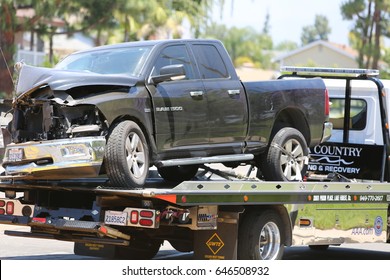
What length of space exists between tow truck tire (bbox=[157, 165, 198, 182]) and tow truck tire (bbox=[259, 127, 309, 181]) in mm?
894

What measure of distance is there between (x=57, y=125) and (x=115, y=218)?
110cm

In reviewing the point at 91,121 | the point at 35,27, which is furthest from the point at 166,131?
the point at 35,27

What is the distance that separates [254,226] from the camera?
417 inches

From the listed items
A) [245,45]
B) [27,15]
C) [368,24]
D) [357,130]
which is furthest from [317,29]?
[357,130]

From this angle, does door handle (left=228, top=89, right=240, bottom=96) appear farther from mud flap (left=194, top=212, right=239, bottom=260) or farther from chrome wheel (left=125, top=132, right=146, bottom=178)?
chrome wheel (left=125, top=132, right=146, bottom=178)

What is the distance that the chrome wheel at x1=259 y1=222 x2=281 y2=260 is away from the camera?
10875mm

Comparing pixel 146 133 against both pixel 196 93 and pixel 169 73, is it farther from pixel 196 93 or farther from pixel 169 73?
pixel 196 93

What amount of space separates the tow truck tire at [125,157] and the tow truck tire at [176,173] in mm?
1909

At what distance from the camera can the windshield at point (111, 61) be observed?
10.6 meters

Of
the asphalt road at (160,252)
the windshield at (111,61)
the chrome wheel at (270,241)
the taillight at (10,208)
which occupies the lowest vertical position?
the asphalt road at (160,252)

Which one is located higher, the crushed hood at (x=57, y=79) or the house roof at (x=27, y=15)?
the house roof at (x=27, y=15)

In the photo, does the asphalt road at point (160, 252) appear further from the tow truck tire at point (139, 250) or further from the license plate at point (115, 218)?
the license plate at point (115, 218)

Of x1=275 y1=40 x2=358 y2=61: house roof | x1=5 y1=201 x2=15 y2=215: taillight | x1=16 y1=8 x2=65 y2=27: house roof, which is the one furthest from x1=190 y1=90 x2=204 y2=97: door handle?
x1=275 y1=40 x2=358 y2=61: house roof

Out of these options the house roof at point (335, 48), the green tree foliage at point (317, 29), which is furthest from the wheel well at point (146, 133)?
→ the green tree foliage at point (317, 29)
